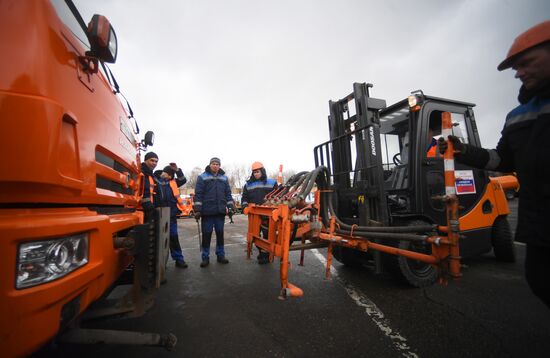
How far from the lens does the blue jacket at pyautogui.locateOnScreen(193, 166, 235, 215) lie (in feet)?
15.9

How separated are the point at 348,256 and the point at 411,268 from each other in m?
0.95

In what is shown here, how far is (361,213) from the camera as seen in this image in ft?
11.0

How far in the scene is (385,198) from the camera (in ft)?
10.4

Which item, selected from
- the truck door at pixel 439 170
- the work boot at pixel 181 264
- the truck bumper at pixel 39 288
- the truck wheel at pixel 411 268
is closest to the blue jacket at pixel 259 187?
the work boot at pixel 181 264

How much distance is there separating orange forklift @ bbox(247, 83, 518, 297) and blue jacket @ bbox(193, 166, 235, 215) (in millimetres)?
1466

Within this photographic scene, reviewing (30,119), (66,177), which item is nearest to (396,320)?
(66,177)

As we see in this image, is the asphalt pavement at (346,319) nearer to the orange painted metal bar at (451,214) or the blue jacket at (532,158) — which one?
the orange painted metal bar at (451,214)

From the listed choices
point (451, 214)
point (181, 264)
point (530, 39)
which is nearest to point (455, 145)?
point (451, 214)

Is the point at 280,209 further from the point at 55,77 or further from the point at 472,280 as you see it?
the point at 472,280

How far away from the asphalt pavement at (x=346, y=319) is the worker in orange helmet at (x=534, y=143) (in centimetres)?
99

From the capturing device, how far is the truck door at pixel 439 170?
339 cm

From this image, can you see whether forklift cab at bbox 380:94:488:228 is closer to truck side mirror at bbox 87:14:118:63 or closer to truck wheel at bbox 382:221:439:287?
truck wheel at bbox 382:221:439:287

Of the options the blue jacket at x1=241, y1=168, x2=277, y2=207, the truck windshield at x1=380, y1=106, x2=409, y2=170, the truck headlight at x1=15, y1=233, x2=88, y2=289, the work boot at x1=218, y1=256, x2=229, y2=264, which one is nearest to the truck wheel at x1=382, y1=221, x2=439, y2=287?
the truck windshield at x1=380, y1=106, x2=409, y2=170

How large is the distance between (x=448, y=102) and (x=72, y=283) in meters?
4.53
